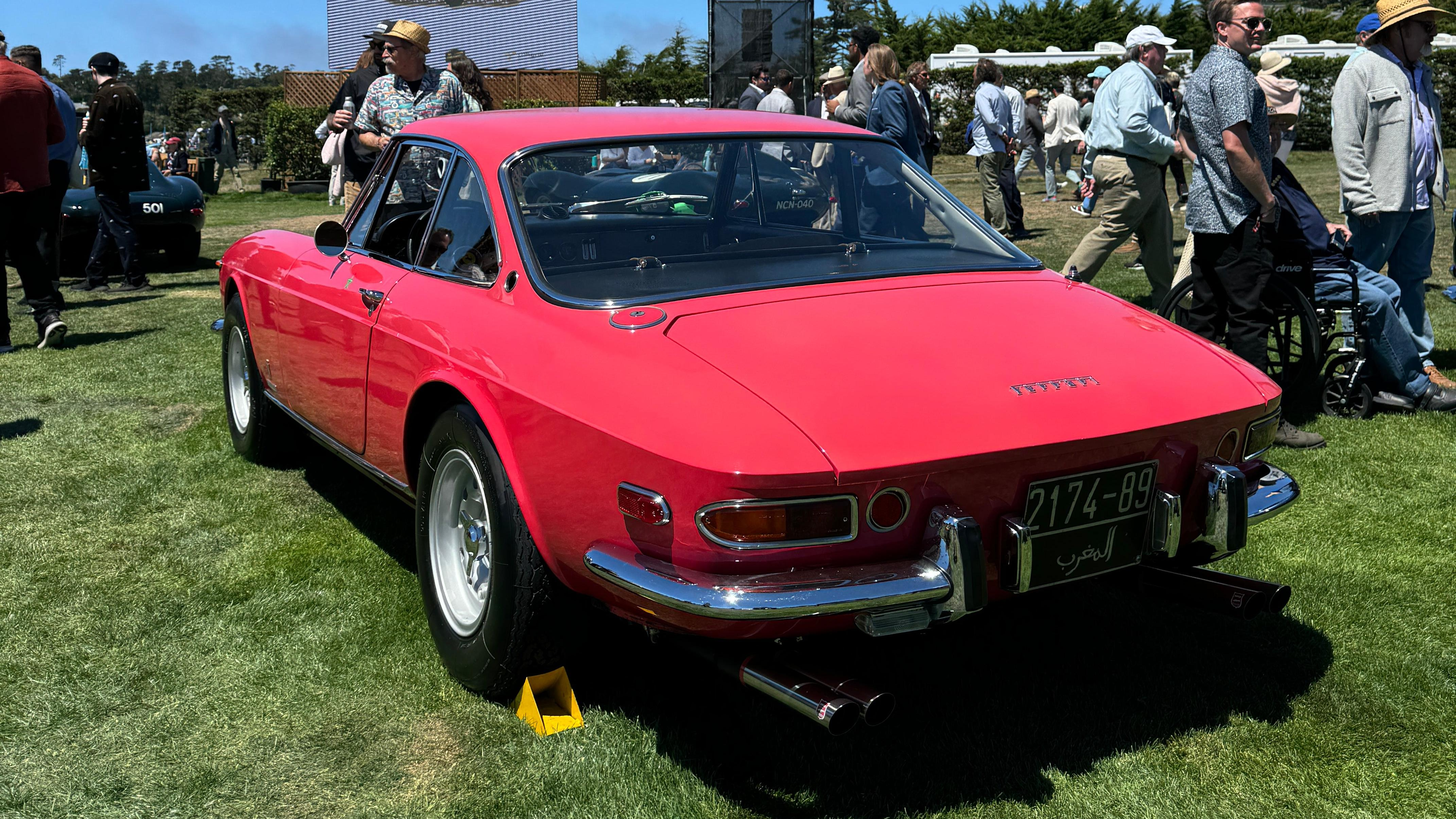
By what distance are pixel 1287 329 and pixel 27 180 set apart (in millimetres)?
7715

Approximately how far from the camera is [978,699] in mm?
3184

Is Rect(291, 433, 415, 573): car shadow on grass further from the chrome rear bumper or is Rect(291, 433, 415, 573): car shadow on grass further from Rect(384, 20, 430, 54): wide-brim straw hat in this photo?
Rect(384, 20, 430, 54): wide-brim straw hat

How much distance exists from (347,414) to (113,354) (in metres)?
4.86

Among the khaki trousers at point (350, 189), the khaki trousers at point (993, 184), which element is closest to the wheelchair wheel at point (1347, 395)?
the khaki trousers at point (350, 189)

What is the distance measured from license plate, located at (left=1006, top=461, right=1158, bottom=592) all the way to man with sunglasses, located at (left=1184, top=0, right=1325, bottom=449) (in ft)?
8.97

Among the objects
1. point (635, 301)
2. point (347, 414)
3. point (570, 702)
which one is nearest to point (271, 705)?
point (570, 702)

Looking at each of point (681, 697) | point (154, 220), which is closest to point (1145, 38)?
point (681, 697)

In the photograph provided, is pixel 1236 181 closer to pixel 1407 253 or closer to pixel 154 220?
pixel 1407 253

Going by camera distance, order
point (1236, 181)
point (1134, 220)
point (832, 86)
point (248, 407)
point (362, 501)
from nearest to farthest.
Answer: point (362, 501)
point (1236, 181)
point (248, 407)
point (1134, 220)
point (832, 86)

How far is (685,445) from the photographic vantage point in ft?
8.07

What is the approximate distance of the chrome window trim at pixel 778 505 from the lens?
2.39 m

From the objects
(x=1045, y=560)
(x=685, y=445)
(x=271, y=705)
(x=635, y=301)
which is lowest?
(x=271, y=705)

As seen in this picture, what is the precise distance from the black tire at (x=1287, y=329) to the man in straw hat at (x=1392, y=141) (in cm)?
65

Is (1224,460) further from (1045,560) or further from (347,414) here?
(347,414)
